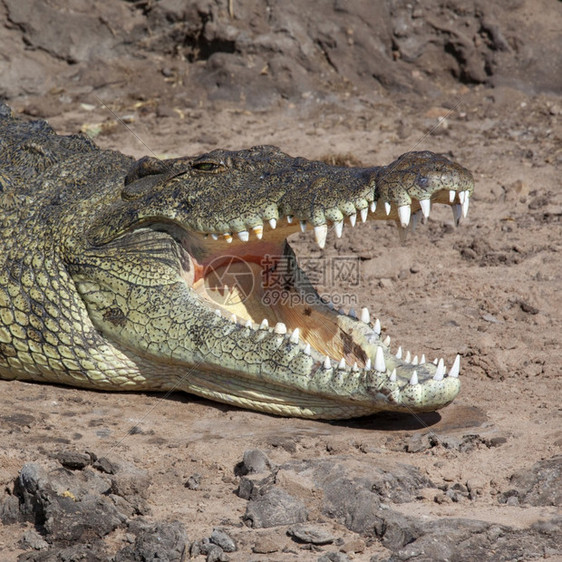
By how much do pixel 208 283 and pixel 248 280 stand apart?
23 cm

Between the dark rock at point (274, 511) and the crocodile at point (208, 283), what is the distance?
814 millimetres

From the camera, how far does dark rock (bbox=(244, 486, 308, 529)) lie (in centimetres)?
329

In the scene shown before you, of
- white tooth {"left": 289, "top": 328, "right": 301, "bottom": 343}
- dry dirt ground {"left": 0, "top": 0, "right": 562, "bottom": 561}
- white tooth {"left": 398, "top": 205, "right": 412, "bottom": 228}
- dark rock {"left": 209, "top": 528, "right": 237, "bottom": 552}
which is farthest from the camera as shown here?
white tooth {"left": 289, "top": 328, "right": 301, "bottom": 343}

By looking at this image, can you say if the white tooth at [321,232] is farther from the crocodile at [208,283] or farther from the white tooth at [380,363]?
the white tooth at [380,363]

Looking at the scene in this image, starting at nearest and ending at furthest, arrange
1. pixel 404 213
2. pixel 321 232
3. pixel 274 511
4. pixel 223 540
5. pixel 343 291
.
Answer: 1. pixel 223 540
2. pixel 274 511
3. pixel 404 213
4. pixel 321 232
5. pixel 343 291

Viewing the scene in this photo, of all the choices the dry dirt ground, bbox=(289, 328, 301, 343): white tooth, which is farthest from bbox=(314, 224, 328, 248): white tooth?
the dry dirt ground

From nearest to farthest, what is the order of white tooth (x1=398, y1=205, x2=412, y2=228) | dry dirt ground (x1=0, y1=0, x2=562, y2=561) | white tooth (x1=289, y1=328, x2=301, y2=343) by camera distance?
dry dirt ground (x1=0, y1=0, x2=562, y2=561), white tooth (x1=398, y1=205, x2=412, y2=228), white tooth (x1=289, y1=328, x2=301, y2=343)

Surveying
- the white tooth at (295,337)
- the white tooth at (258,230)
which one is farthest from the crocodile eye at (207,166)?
the white tooth at (295,337)

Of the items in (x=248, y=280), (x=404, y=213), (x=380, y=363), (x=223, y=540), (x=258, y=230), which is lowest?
(x=223, y=540)

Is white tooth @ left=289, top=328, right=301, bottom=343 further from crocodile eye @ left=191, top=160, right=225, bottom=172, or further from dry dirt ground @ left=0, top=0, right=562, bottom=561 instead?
crocodile eye @ left=191, top=160, right=225, bottom=172

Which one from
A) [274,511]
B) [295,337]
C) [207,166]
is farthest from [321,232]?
[274,511]

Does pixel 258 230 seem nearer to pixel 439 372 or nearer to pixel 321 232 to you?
pixel 321 232

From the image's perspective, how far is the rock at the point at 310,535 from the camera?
3.14 meters

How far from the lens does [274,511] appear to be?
3.31 m
